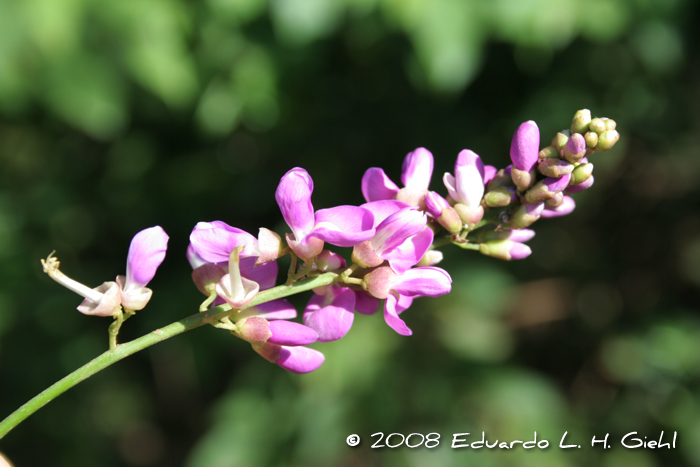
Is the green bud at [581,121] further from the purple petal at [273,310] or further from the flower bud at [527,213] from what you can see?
the purple petal at [273,310]

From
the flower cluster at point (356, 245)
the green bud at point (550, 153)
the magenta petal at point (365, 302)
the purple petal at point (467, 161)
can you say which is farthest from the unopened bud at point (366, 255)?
the green bud at point (550, 153)

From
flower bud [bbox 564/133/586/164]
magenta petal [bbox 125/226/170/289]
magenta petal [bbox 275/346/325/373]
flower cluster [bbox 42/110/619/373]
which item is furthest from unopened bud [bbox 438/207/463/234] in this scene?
magenta petal [bbox 125/226/170/289]

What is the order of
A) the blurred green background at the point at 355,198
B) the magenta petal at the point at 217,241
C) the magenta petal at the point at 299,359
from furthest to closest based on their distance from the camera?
the blurred green background at the point at 355,198, the magenta petal at the point at 299,359, the magenta petal at the point at 217,241

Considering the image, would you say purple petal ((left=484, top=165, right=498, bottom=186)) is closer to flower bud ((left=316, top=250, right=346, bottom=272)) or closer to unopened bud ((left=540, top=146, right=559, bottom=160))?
unopened bud ((left=540, top=146, right=559, bottom=160))

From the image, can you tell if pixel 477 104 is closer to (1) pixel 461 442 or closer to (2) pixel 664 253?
(1) pixel 461 442

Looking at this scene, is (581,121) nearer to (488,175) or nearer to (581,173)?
(581,173)

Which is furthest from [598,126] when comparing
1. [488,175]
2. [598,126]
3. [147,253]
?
[147,253]

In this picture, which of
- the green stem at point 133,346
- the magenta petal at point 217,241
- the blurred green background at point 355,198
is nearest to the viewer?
the green stem at point 133,346
